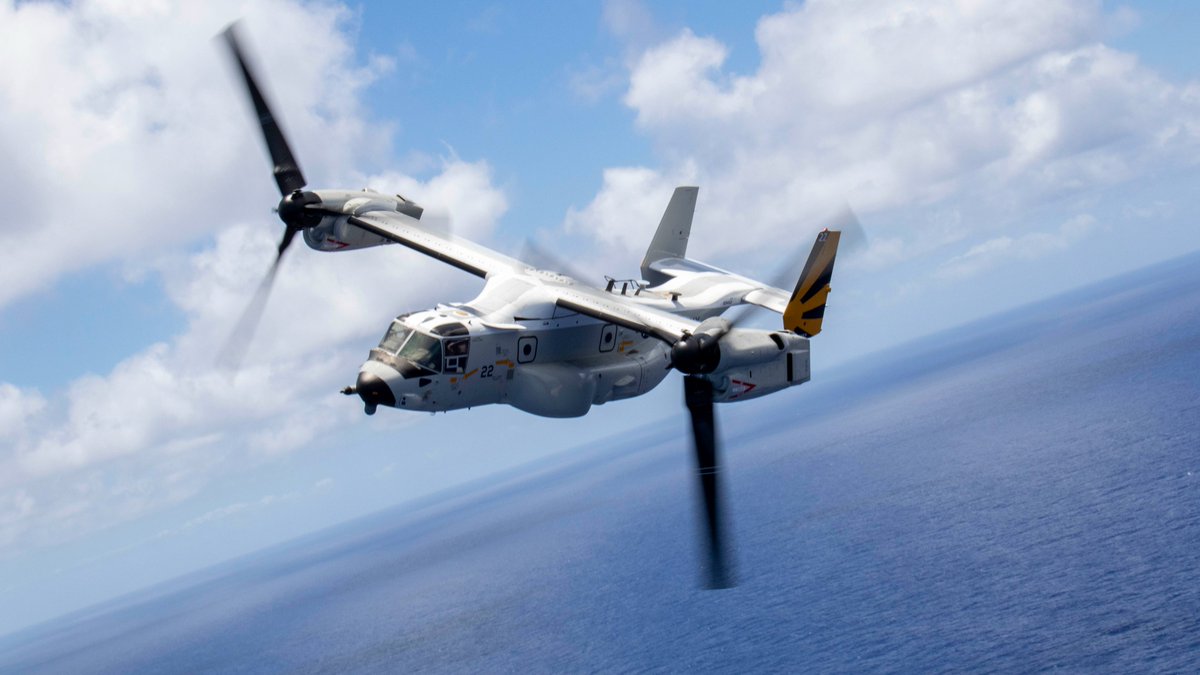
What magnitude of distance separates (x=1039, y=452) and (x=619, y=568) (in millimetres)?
85443

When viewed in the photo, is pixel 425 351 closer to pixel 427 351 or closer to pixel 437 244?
pixel 427 351

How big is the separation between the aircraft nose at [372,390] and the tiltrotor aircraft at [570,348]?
29 mm

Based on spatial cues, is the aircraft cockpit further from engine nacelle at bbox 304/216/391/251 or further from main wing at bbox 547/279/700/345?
engine nacelle at bbox 304/216/391/251

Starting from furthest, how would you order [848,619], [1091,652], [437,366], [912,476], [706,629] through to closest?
[912,476], [706,629], [848,619], [1091,652], [437,366]

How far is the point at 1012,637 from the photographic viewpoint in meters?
92.1

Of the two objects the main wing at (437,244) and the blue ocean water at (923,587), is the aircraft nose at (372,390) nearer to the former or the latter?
the main wing at (437,244)

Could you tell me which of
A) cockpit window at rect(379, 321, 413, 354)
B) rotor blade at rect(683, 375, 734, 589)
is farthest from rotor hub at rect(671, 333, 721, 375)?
cockpit window at rect(379, 321, 413, 354)

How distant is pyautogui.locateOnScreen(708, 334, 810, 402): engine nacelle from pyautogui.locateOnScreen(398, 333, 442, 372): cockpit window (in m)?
8.02

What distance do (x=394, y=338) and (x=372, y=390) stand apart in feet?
6.98

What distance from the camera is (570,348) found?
29031mm

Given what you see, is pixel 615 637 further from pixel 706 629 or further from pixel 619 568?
pixel 619 568

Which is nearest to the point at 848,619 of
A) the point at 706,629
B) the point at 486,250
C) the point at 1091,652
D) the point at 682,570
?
the point at 706,629

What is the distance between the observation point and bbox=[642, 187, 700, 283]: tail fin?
127 feet

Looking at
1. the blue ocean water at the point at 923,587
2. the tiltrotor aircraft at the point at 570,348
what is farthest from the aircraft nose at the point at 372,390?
the blue ocean water at the point at 923,587
